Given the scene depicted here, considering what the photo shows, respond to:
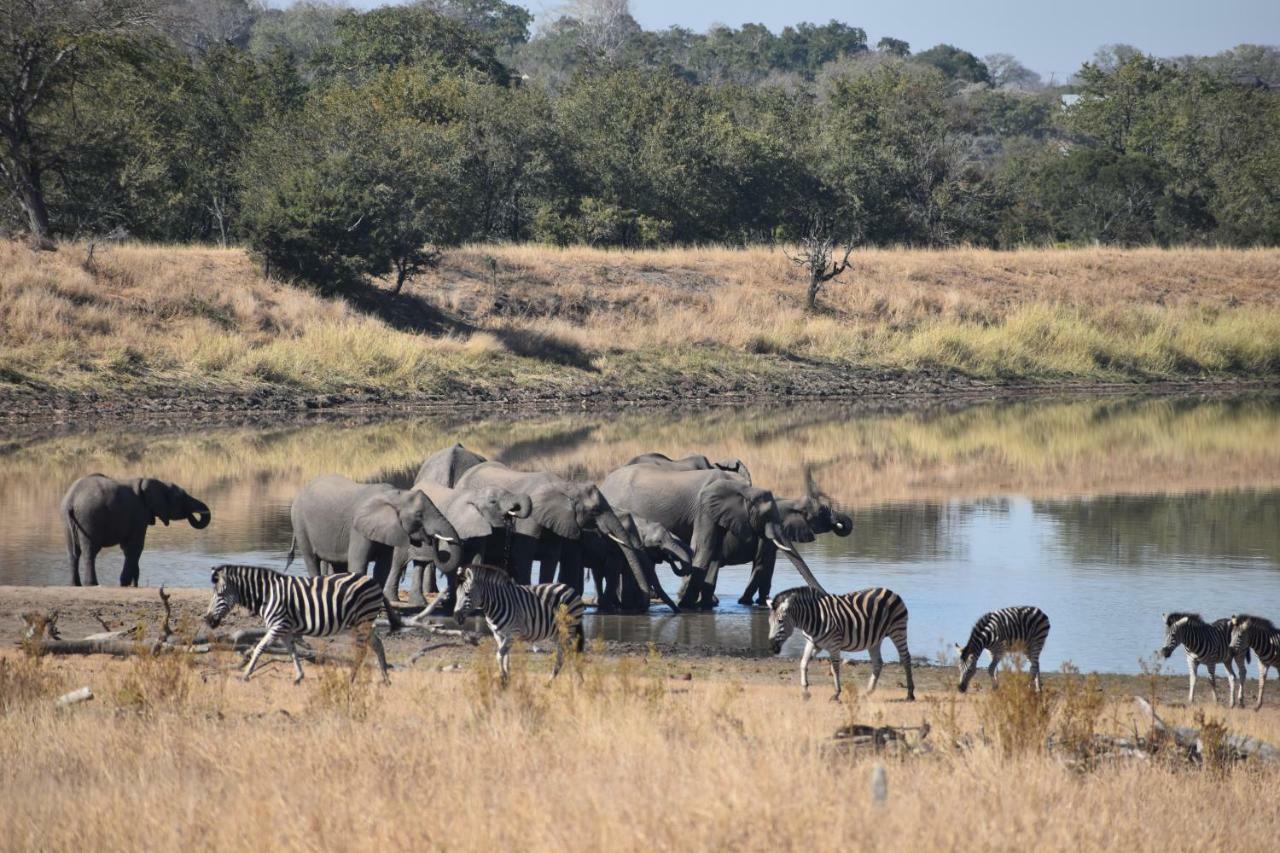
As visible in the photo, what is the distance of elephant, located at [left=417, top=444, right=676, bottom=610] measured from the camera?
17953mm

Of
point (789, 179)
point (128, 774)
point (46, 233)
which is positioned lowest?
point (128, 774)

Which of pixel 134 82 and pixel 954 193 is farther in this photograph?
pixel 954 193

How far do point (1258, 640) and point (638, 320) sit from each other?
39.5 meters

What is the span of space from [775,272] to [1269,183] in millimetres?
27505

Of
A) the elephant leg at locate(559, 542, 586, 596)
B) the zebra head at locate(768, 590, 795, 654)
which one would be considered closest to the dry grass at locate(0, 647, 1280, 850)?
the zebra head at locate(768, 590, 795, 654)

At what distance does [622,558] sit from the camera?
1839 centimetres

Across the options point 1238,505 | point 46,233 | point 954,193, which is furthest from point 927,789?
point 954,193

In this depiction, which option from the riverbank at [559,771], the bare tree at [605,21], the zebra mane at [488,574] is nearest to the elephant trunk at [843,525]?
the zebra mane at [488,574]

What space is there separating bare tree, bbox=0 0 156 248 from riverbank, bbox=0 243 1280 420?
374 centimetres

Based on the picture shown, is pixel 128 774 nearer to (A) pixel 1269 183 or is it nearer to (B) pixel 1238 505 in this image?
(B) pixel 1238 505

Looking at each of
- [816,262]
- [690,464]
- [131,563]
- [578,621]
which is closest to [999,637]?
[578,621]

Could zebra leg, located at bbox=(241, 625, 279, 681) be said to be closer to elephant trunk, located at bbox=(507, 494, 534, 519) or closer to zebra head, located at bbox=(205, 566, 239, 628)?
zebra head, located at bbox=(205, 566, 239, 628)

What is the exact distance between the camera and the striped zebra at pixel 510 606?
12.6 m

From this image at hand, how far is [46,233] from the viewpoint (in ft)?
160
